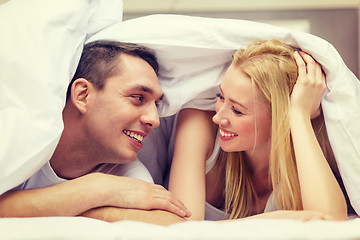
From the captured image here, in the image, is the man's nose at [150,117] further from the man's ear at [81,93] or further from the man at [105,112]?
the man's ear at [81,93]

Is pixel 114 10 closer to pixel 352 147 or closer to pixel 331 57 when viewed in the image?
pixel 331 57

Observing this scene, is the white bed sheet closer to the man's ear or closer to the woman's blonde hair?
the woman's blonde hair

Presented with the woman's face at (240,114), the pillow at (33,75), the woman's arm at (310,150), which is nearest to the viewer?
the pillow at (33,75)

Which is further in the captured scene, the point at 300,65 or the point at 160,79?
the point at 160,79

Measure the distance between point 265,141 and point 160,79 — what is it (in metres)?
0.39

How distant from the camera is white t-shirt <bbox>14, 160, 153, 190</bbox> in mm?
1139

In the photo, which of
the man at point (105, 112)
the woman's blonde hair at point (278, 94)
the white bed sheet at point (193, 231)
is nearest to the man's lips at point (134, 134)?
the man at point (105, 112)

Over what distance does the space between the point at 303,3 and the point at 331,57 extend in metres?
1.29

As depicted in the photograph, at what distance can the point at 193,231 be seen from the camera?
29.6 inches

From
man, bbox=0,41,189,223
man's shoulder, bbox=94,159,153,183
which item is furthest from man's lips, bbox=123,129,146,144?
man's shoulder, bbox=94,159,153,183

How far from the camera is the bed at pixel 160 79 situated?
2.49 ft

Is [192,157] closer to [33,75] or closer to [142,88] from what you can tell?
[142,88]

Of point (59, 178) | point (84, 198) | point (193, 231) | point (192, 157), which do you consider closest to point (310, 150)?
point (192, 157)

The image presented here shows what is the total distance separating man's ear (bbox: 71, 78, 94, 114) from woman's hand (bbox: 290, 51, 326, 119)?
567 mm
